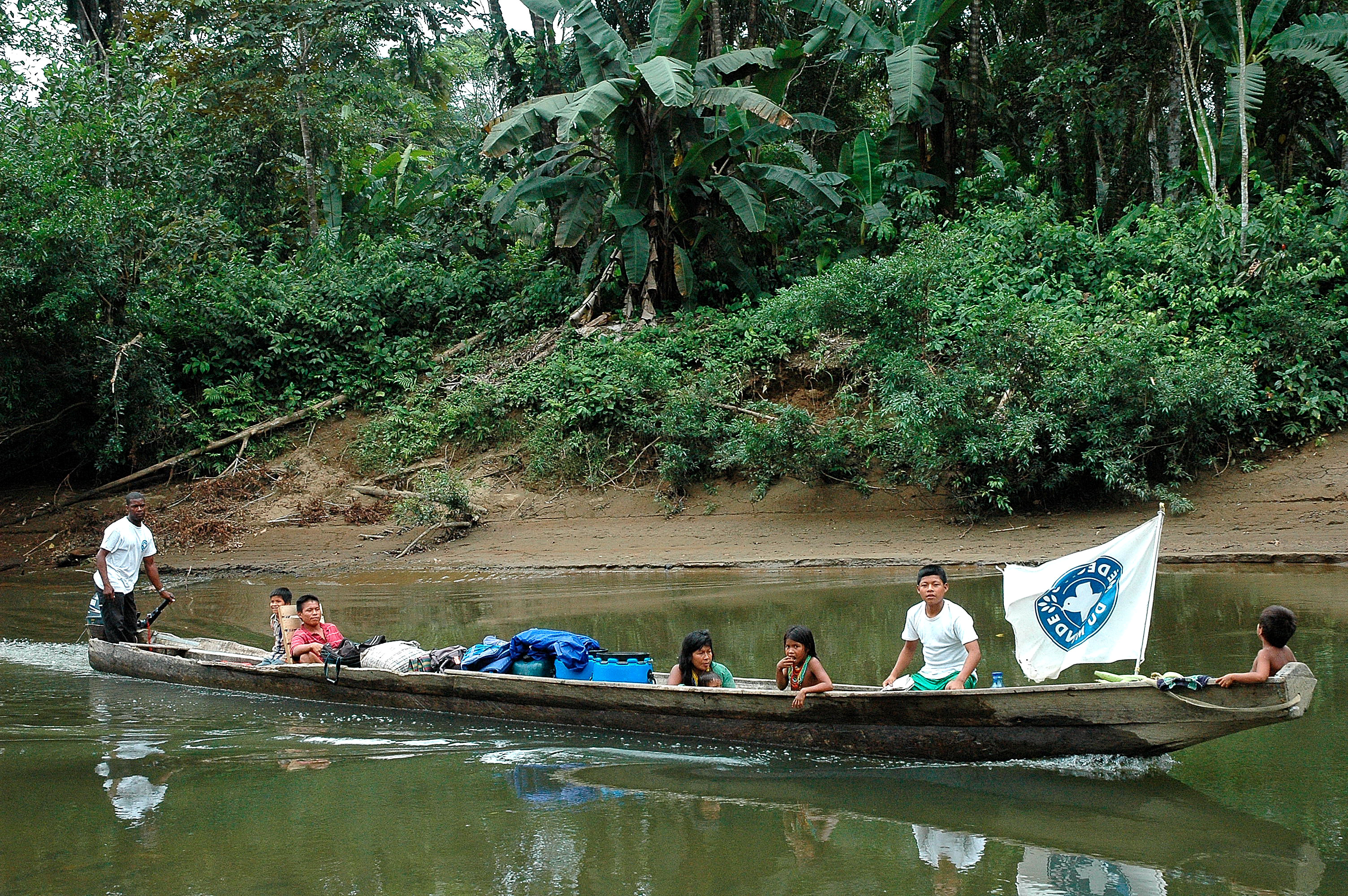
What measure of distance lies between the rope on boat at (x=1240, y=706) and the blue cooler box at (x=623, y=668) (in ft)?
10.3

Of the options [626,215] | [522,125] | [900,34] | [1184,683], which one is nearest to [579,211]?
[626,215]

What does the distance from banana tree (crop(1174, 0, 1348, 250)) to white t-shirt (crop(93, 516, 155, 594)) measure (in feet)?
43.7

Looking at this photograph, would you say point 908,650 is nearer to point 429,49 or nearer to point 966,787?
point 966,787

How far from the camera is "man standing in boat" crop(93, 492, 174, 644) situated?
28.2 ft

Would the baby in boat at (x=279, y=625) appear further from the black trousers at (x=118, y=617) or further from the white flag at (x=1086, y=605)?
the white flag at (x=1086, y=605)

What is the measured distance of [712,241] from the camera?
1750 cm

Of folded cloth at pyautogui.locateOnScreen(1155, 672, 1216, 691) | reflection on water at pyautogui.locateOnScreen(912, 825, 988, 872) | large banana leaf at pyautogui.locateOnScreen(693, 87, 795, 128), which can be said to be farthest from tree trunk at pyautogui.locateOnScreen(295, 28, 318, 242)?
folded cloth at pyautogui.locateOnScreen(1155, 672, 1216, 691)

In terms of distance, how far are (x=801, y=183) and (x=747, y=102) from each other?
206 centimetres

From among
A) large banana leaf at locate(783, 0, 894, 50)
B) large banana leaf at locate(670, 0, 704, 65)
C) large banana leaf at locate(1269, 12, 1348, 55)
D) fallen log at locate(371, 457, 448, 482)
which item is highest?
large banana leaf at locate(783, 0, 894, 50)

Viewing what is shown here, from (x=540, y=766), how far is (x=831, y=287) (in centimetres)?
858

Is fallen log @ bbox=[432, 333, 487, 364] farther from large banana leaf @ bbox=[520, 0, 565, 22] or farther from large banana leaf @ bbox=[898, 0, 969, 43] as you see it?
large banana leaf @ bbox=[898, 0, 969, 43]

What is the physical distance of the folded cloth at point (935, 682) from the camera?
5797 millimetres

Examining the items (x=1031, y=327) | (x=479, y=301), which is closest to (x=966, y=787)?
(x=1031, y=327)

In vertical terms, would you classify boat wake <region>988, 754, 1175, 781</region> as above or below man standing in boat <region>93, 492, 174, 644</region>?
below
